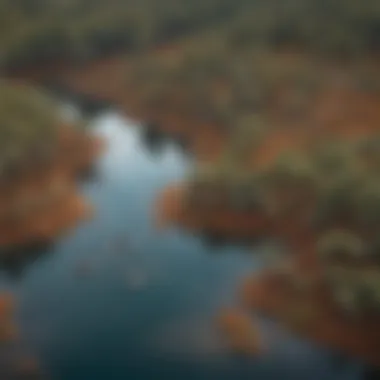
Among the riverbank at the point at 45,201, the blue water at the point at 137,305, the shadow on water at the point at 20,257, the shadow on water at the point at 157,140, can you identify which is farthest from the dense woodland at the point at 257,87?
the shadow on water at the point at 20,257

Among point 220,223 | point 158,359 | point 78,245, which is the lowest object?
point 158,359

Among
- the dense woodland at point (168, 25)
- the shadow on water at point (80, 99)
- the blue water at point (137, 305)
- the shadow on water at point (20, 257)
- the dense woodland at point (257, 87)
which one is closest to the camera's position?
the blue water at point (137, 305)

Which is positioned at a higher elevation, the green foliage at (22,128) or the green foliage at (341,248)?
the green foliage at (22,128)

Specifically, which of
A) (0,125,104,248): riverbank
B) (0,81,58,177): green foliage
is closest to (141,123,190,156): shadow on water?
(0,125,104,248): riverbank

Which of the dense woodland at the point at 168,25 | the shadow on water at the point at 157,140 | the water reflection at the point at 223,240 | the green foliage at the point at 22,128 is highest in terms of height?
the dense woodland at the point at 168,25

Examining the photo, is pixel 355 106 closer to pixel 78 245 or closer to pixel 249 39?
pixel 249 39

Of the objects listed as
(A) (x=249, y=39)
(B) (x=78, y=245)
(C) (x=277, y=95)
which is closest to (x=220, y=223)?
(B) (x=78, y=245)

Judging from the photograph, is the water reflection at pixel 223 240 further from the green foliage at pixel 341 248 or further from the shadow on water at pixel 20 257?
the shadow on water at pixel 20 257

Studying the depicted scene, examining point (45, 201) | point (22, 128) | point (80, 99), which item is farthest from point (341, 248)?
point (80, 99)
